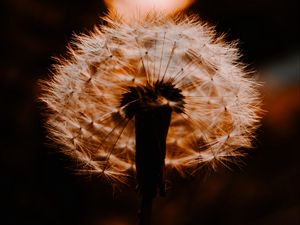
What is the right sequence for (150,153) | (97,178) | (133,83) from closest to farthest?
(150,153) → (133,83) → (97,178)

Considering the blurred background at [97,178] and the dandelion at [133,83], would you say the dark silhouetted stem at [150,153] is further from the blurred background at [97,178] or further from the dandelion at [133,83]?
the blurred background at [97,178]

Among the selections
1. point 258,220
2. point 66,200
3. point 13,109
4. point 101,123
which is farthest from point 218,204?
point 101,123

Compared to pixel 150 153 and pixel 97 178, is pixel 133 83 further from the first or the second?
pixel 97 178

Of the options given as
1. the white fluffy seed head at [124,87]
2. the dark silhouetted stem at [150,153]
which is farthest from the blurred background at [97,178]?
the dark silhouetted stem at [150,153]

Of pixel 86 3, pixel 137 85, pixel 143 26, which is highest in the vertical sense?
pixel 86 3

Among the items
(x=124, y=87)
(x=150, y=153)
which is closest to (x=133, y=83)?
(x=124, y=87)

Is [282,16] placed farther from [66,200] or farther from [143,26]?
[143,26]
